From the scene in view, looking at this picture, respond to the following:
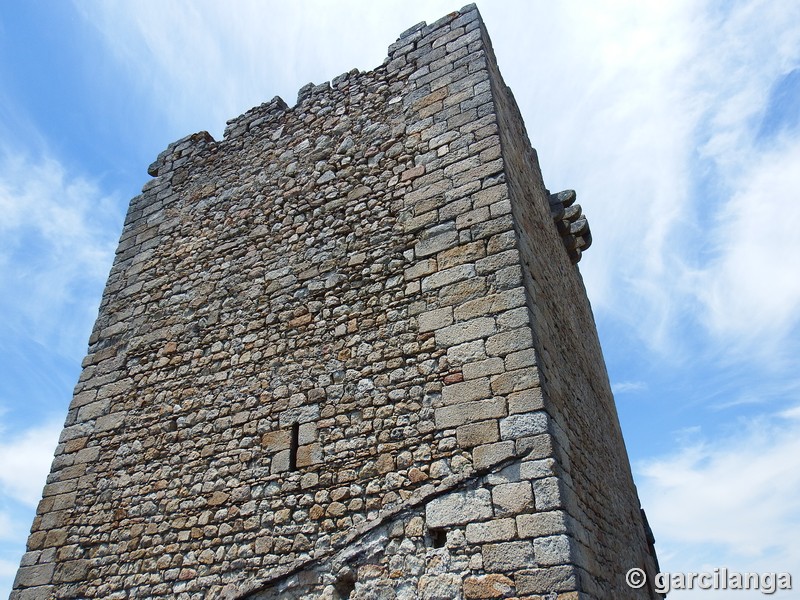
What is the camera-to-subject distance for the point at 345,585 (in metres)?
3.89

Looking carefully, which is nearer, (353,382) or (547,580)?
(547,580)

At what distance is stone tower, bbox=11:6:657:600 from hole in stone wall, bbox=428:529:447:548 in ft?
0.07

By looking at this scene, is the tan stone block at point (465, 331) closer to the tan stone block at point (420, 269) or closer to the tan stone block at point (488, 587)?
the tan stone block at point (420, 269)

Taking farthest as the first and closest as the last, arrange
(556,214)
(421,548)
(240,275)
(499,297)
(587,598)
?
1. (556,214)
2. (240,275)
3. (499,297)
4. (421,548)
5. (587,598)

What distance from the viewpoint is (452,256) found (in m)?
4.61

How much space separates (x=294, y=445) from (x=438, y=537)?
4.69 ft

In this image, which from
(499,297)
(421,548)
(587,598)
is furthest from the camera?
(499,297)

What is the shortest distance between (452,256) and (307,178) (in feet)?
7.11

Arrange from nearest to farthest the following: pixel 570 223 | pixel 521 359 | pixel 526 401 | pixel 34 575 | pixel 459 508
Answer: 1. pixel 459 508
2. pixel 526 401
3. pixel 521 359
4. pixel 34 575
5. pixel 570 223

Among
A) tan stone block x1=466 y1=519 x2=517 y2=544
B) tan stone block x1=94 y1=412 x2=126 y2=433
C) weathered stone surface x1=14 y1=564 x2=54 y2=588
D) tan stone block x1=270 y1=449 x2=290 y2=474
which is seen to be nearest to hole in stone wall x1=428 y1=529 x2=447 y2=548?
tan stone block x1=466 y1=519 x2=517 y2=544

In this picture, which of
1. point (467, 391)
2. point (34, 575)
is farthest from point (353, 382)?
point (34, 575)

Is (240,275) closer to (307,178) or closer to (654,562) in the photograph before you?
(307,178)

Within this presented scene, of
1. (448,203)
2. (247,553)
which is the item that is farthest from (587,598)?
(448,203)

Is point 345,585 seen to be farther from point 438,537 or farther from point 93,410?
point 93,410
